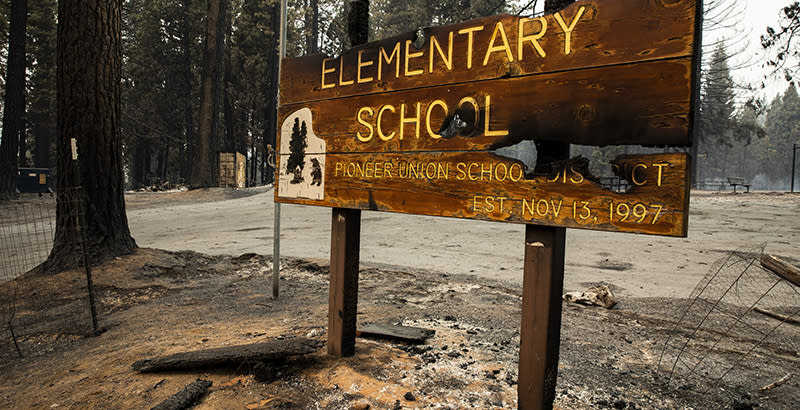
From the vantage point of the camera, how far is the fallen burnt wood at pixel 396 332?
3.28 m

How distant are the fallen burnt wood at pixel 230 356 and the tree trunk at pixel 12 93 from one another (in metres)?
19.5

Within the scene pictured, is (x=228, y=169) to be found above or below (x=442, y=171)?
above

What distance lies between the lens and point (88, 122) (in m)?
5.70

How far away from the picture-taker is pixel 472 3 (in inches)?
1197

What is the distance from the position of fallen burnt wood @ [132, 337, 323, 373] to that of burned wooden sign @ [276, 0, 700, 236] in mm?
993

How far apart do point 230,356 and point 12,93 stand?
830 inches

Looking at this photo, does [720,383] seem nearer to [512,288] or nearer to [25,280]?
[512,288]

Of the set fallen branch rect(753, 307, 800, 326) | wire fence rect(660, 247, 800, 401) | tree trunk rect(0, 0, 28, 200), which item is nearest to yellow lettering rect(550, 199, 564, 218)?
wire fence rect(660, 247, 800, 401)

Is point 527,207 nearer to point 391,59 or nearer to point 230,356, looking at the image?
point 391,59

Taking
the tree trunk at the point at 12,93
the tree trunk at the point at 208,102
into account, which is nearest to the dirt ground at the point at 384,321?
the tree trunk at the point at 208,102

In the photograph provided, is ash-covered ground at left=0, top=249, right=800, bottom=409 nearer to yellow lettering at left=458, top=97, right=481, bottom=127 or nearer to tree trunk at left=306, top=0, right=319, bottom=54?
yellow lettering at left=458, top=97, right=481, bottom=127

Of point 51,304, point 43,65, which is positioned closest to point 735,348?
point 51,304

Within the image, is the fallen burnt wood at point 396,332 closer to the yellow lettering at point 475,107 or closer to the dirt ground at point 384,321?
the dirt ground at point 384,321

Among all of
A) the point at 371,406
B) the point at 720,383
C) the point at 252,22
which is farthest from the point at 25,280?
the point at 252,22
